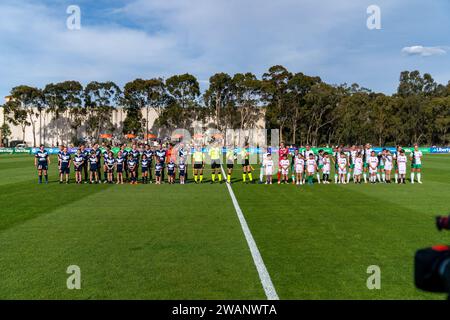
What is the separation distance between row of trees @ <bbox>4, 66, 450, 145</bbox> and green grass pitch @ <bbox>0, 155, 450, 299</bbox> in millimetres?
54707

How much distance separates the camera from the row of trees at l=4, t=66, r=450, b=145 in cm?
6731

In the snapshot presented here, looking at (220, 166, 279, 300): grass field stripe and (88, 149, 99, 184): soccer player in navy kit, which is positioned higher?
(88, 149, 99, 184): soccer player in navy kit

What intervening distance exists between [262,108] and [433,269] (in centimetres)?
6955

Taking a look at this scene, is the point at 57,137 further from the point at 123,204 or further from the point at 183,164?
the point at 123,204

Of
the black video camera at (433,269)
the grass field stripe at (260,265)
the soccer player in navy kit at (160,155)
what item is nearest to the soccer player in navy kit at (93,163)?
the soccer player in navy kit at (160,155)

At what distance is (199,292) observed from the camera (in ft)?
16.7

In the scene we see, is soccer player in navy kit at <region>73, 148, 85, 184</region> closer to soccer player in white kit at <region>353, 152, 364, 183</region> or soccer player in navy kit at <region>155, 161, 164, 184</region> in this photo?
soccer player in navy kit at <region>155, 161, 164, 184</region>

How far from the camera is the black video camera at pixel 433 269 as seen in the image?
259 centimetres

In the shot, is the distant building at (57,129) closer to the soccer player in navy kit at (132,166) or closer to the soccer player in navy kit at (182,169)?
the soccer player in navy kit at (132,166)

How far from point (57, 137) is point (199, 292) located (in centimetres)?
8051

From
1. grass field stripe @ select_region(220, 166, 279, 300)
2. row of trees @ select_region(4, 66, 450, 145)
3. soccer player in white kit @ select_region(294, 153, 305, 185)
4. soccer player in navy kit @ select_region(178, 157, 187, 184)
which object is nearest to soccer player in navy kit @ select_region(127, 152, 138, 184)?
soccer player in navy kit @ select_region(178, 157, 187, 184)

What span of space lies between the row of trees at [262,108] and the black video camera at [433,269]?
6453cm
